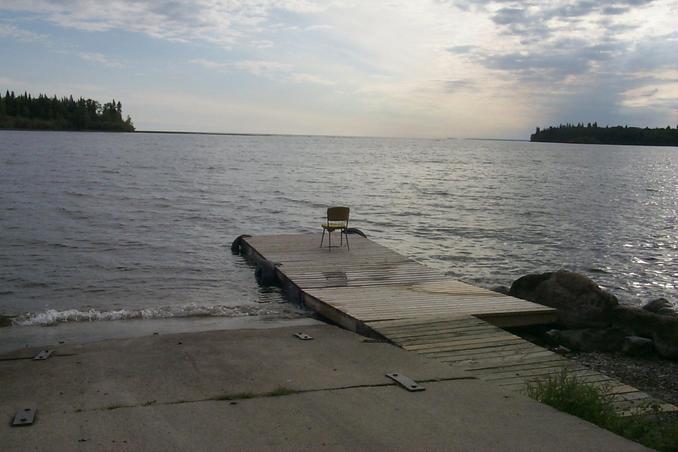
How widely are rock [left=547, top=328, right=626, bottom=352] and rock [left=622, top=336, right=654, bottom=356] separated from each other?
5.3 inches

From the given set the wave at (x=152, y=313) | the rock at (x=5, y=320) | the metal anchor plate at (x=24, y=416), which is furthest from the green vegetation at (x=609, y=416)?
the rock at (x=5, y=320)

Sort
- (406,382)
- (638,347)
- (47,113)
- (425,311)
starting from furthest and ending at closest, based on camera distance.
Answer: (47,113) → (425,311) → (638,347) → (406,382)

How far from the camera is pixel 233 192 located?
35094mm

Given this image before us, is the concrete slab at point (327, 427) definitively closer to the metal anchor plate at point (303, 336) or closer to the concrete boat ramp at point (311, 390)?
the concrete boat ramp at point (311, 390)

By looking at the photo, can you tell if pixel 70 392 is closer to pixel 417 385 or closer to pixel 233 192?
pixel 417 385

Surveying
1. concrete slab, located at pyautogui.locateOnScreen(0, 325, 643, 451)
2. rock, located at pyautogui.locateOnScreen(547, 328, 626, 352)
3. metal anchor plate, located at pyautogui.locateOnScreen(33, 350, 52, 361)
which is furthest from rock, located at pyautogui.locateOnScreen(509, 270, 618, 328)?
metal anchor plate, located at pyautogui.locateOnScreen(33, 350, 52, 361)

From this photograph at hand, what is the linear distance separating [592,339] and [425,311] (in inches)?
95.0

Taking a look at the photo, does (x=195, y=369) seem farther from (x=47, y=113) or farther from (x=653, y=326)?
(x=47, y=113)

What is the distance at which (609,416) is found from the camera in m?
4.80

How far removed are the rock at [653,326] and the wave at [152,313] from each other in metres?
5.02

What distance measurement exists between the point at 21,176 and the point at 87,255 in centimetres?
2729

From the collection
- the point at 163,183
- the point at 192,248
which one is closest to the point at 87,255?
the point at 192,248

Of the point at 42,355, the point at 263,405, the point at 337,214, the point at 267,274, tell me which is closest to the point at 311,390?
the point at 263,405

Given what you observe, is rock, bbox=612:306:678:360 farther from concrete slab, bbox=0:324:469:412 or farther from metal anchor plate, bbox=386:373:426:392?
metal anchor plate, bbox=386:373:426:392
